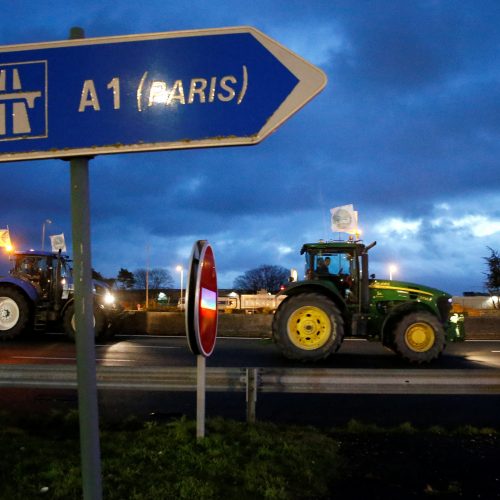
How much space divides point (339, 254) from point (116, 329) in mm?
7572

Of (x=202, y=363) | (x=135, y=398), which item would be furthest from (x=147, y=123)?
(x=135, y=398)

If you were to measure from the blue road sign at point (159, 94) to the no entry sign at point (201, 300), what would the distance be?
195cm

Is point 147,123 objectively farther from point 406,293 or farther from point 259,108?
point 406,293

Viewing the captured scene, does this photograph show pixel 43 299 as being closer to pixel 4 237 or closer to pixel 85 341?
pixel 4 237

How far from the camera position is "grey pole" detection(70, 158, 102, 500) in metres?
2.04

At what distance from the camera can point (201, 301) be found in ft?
13.4

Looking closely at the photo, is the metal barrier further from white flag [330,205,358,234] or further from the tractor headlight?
white flag [330,205,358,234]

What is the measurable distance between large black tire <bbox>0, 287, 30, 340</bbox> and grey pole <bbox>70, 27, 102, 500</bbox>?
15.2 meters

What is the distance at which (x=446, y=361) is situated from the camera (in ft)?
40.1

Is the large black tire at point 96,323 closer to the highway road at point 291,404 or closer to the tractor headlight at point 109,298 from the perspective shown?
the tractor headlight at point 109,298

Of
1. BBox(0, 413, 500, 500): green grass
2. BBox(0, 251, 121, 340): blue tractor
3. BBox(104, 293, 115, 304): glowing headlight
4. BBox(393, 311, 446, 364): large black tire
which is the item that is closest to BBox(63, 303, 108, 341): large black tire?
BBox(0, 251, 121, 340): blue tractor

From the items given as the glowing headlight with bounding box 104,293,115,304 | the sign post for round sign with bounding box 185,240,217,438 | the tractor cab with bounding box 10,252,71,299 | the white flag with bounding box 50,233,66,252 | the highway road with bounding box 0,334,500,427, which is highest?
the white flag with bounding box 50,233,66,252

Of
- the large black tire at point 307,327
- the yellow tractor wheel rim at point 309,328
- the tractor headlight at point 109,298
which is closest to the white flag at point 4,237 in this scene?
the tractor headlight at point 109,298

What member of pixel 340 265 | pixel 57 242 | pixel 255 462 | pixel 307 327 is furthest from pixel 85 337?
pixel 57 242
